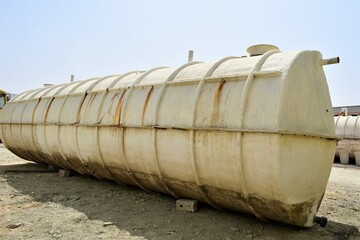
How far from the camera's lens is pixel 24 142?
11797 millimetres

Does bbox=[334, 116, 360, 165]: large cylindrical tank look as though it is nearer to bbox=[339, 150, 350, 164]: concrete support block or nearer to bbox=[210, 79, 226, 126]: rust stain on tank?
bbox=[339, 150, 350, 164]: concrete support block

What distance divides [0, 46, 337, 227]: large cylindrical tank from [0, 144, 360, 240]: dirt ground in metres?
0.34

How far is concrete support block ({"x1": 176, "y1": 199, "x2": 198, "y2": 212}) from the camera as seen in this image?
21.0 feet

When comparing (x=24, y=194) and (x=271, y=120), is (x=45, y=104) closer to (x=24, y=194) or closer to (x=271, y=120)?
(x=24, y=194)

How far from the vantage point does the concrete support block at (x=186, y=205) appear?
639 cm

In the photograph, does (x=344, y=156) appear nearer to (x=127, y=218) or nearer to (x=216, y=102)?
(x=216, y=102)

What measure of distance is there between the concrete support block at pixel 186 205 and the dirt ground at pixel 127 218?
0.12m

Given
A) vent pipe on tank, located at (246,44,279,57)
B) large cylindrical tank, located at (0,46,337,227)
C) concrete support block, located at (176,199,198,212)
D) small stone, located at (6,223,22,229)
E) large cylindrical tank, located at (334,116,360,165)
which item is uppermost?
vent pipe on tank, located at (246,44,279,57)

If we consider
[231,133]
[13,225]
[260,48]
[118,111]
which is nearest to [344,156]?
[260,48]

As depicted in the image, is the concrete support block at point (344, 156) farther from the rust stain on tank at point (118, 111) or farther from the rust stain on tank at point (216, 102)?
the rust stain on tank at point (216, 102)

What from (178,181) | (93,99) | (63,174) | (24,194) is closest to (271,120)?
(178,181)

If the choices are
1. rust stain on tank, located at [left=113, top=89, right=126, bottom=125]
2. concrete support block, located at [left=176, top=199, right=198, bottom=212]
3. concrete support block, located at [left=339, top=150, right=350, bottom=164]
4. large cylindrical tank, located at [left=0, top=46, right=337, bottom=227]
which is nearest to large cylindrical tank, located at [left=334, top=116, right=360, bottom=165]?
concrete support block, located at [left=339, top=150, right=350, bottom=164]

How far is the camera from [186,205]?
21.2 feet

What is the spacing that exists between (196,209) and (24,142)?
8314mm
